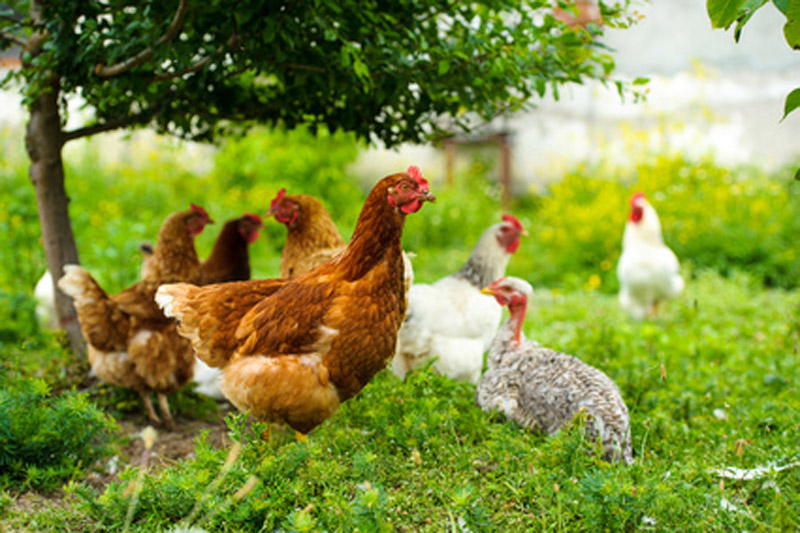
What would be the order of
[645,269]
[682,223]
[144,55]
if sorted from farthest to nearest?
1. [682,223]
2. [645,269]
3. [144,55]

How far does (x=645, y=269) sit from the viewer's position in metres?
6.23

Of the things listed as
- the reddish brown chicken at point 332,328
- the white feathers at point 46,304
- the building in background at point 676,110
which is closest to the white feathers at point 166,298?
the reddish brown chicken at point 332,328

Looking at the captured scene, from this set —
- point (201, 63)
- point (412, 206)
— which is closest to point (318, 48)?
point (201, 63)

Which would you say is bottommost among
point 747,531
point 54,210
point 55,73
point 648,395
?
point 648,395

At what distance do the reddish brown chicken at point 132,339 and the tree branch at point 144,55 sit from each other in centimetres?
112

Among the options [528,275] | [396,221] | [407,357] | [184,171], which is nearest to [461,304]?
[407,357]

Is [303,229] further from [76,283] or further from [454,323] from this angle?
[76,283]

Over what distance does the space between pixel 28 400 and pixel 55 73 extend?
1.49 metres

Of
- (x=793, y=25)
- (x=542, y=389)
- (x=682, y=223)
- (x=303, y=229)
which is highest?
(x=793, y=25)

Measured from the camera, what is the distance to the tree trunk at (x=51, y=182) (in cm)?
373

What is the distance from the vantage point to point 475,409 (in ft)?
10.3

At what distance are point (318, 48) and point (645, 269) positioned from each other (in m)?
4.32

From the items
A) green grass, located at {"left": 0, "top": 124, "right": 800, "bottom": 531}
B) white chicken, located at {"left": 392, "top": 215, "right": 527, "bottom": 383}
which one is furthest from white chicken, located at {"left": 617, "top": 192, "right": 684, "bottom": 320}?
white chicken, located at {"left": 392, "top": 215, "right": 527, "bottom": 383}

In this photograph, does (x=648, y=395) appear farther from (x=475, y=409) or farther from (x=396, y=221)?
(x=396, y=221)
